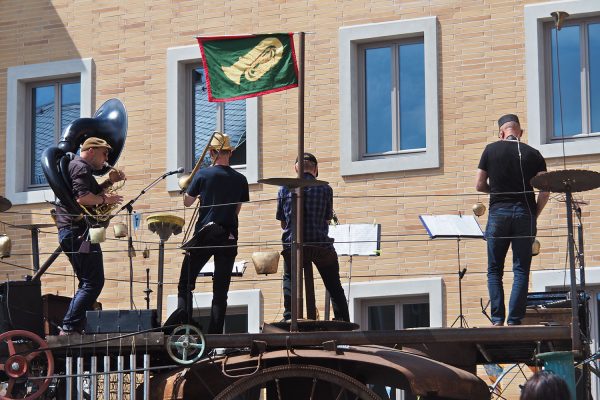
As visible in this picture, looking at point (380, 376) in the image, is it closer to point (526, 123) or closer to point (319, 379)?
point (319, 379)

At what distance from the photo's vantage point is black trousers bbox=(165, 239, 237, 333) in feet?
51.5

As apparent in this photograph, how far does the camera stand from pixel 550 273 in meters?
18.8

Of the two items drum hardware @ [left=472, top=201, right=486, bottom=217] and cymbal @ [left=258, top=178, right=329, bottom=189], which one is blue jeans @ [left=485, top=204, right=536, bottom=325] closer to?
cymbal @ [left=258, top=178, right=329, bottom=189]

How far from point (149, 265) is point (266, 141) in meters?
2.13

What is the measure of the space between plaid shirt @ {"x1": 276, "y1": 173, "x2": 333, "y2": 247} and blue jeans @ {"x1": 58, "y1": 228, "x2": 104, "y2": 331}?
1.91 meters

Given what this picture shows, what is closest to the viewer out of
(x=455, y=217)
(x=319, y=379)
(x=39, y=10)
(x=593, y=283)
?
(x=319, y=379)

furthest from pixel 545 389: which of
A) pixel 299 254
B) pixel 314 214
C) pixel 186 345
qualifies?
pixel 314 214

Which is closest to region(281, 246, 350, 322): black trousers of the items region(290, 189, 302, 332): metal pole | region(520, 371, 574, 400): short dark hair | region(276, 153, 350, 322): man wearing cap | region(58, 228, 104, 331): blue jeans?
region(276, 153, 350, 322): man wearing cap

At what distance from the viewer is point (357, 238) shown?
696 inches

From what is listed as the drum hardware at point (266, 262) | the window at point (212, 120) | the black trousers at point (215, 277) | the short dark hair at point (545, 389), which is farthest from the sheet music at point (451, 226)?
the short dark hair at point (545, 389)

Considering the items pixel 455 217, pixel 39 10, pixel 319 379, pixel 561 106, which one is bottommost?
pixel 319 379

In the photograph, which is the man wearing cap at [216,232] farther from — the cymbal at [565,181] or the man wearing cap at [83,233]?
the cymbal at [565,181]

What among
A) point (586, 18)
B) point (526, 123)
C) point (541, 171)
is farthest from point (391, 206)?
point (541, 171)

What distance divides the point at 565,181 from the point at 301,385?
2916 mm
